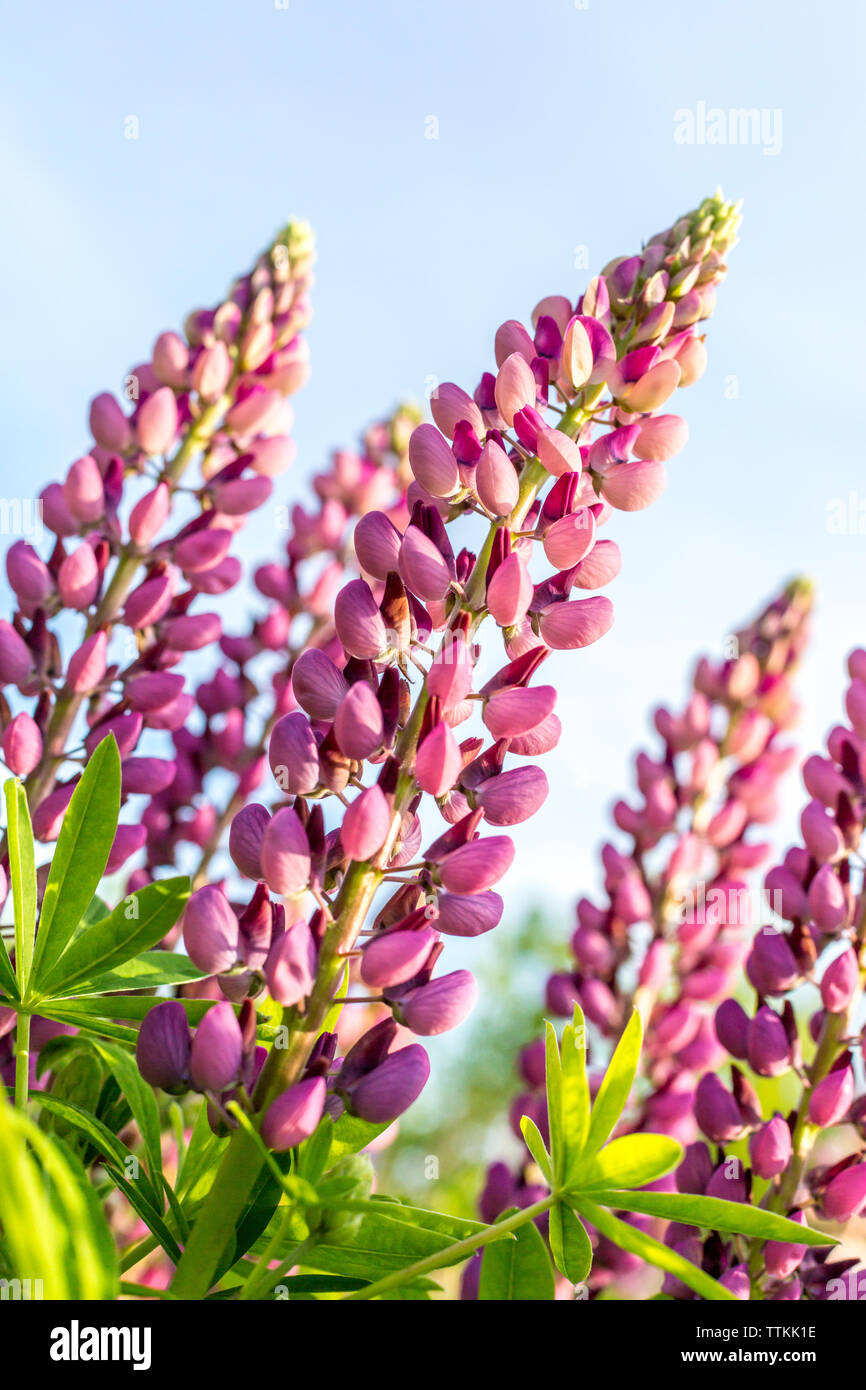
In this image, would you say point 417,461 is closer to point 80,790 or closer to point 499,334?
point 499,334

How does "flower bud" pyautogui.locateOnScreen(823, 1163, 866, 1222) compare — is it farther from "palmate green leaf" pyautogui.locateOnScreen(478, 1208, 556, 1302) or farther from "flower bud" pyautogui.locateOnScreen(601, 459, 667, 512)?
"flower bud" pyautogui.locateOnScreen(601, 459, 667, 512)

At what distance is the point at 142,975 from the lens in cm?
137

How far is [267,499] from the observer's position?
198 centimetres

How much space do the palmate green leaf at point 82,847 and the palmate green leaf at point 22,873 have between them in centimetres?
5

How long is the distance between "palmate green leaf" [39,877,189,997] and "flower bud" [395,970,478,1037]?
36 cm

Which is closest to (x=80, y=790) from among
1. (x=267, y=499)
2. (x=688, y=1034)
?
(x=267, y=499)

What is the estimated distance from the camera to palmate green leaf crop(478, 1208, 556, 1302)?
109cm

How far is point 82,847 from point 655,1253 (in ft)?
2.44

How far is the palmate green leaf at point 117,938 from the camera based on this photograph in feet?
4.11

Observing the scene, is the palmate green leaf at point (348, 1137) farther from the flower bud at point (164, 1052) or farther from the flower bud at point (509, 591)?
the flower bud at point (509, 591)

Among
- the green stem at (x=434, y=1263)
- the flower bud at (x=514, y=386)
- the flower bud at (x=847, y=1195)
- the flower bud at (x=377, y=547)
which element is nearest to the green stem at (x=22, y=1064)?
the green stem at (x=434, y=1263)

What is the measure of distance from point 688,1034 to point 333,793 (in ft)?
5.03

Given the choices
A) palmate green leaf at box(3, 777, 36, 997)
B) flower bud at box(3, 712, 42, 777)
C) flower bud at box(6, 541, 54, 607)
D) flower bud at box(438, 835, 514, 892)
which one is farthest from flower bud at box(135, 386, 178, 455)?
flower bud at box(438, 835, 514, 892)

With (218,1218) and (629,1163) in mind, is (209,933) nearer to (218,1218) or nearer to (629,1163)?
(218,1218)
